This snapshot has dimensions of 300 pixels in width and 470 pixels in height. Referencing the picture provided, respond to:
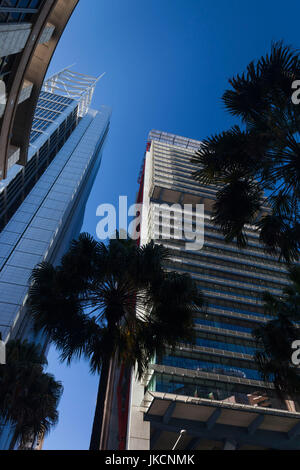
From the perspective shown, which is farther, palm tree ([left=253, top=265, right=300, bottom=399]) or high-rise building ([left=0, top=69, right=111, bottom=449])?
high-rise building ([left=0, top=69, right=111, bottom=449])

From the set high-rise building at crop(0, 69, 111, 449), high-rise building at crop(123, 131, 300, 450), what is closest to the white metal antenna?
high-rise building at crop(0, 69, 111, 449)

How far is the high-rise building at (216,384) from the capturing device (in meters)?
30.7

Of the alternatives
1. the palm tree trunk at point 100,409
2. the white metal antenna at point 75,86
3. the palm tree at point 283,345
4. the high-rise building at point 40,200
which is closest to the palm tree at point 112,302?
the palm tree trunk at point 100,409

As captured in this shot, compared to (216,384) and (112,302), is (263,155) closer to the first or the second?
(112,302)

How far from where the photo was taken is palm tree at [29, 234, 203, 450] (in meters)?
11.1

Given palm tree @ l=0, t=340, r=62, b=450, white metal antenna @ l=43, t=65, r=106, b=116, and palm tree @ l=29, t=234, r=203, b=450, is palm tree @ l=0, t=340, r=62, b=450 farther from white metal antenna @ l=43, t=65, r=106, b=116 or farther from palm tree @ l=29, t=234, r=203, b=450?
white metal antenna @ l=43, t=65, r=106, b=116

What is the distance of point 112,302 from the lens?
1198cm

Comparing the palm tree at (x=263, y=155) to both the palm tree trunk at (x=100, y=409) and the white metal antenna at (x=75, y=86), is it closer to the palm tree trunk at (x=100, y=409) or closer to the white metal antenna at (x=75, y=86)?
the palm tree trunk at (x=100, y=409)

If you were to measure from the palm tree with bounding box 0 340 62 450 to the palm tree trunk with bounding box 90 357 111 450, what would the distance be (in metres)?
10.9

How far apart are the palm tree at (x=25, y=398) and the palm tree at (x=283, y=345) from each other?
1450 cm

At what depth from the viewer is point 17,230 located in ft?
213

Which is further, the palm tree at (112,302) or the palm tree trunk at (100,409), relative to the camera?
the palm tree at (112,302)

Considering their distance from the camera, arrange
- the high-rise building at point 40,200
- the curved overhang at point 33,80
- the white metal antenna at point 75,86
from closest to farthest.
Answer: the curved overhang at point 33,80, the high-rise building at point 40,200, the white metal antenna at point 75,86
